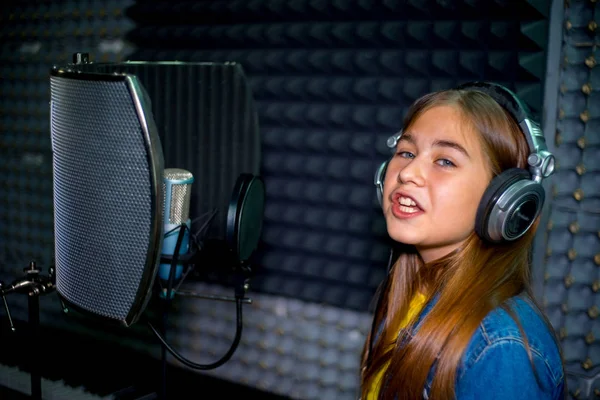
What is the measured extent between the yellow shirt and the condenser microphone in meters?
0.54

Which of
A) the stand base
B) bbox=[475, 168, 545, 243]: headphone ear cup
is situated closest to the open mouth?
bbox=[475, 168, 545, 243]: headphone ear cup

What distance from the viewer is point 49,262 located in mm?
2459

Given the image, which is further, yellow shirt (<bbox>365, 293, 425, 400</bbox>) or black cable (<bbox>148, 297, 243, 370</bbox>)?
black cable (<bbox>148, 297, 243, 370</bbox>)

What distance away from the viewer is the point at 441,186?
3.17ft

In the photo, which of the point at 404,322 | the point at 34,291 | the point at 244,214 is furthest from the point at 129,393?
the point at 404,322

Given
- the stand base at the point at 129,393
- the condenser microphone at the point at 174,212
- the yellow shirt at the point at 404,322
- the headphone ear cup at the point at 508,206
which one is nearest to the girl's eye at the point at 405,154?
the headphone ear cup at the point at 508,206

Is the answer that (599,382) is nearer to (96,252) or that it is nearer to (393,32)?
(393,32)

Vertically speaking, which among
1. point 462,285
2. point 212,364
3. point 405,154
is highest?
point 405,154

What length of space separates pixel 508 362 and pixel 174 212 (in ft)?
2.73

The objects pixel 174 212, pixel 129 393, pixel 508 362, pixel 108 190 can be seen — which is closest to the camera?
pixel 508 362

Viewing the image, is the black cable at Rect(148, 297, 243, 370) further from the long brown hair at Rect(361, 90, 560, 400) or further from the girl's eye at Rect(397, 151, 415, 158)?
the girl's eye at Rect(397, 151, 415, 158)

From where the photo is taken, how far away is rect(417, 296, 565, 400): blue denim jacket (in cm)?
82

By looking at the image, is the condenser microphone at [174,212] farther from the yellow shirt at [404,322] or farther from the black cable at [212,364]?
the yellow shirt at [404,322]

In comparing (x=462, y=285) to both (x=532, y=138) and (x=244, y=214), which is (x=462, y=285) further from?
(x=244, y=214)
